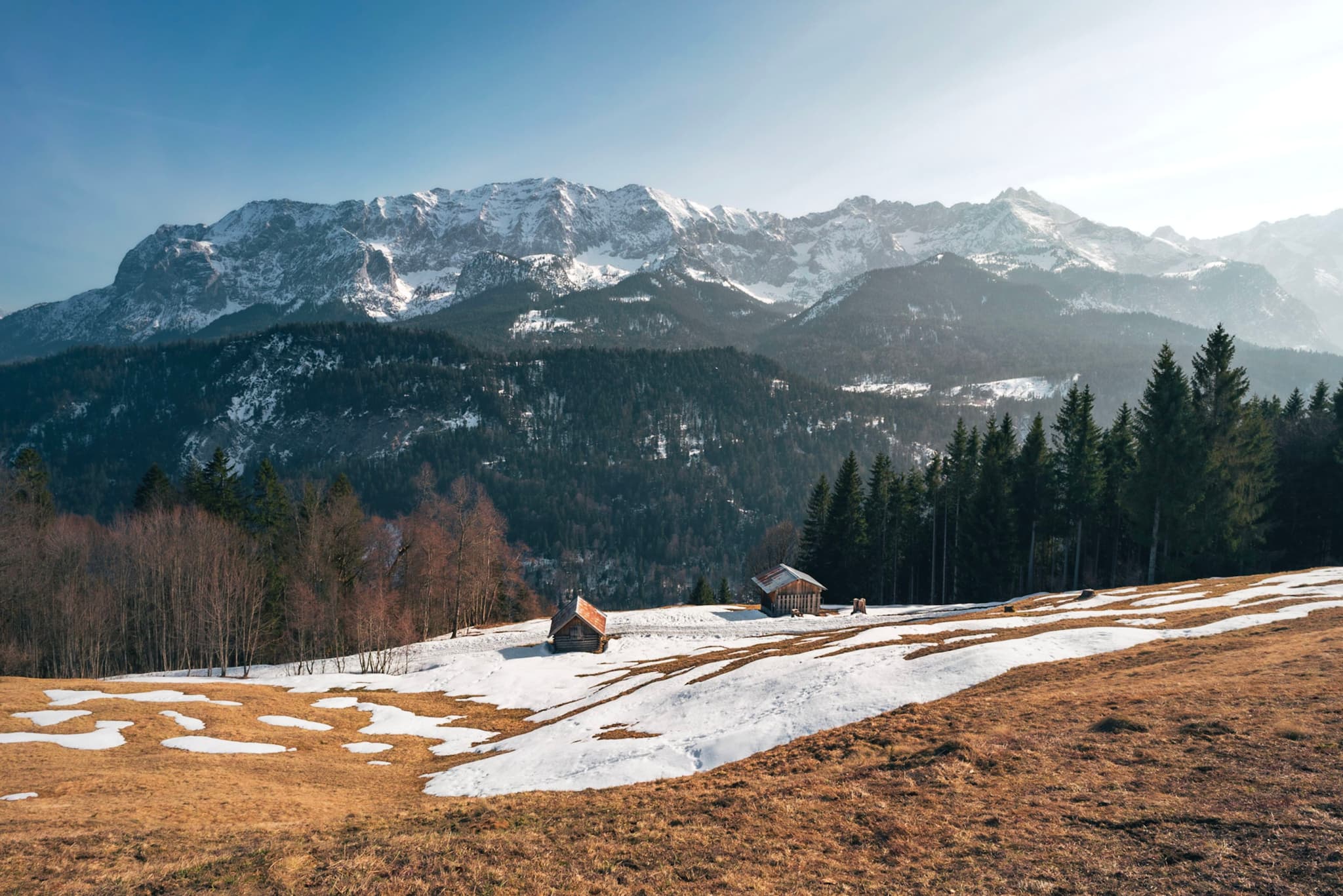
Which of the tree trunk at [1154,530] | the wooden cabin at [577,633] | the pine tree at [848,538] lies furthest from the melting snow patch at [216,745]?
the pine tree at [848,538]

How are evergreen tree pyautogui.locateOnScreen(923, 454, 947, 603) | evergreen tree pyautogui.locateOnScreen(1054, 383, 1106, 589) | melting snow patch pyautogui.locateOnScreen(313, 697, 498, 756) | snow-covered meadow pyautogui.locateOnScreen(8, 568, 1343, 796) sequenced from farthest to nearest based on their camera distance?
evergreen tree pyautogui.locateOnScreen(923, 454, 947, 603), evergreen tree pyautogui.locateOnScreen(1054, 383, 1106, 589), melting snow patch pyautogui.locateOnScreen(313, 697, 498, 756), snow-covered meadow pyautogui.locateOnScreen(8, 568, 1343, 796)

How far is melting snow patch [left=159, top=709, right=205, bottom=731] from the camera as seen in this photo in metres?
29.8

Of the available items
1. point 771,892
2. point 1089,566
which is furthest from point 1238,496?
point 771,892

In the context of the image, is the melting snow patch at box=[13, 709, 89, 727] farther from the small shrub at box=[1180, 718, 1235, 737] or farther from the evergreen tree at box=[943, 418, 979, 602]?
the evergreen tree at box=[943, 418, 979, 602]

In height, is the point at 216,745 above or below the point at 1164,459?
below

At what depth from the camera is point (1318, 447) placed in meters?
51.4

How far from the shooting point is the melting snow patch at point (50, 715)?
2914 cm

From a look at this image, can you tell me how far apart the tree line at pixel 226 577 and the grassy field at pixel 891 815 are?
115 ft

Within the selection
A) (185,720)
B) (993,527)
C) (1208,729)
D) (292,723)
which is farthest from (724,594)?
(1208,729)

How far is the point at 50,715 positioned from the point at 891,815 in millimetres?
40491

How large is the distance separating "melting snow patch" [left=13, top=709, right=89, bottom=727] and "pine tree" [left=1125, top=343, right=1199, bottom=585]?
69886 mm

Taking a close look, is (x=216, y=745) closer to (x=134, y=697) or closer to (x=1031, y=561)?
(x=134, y=697)

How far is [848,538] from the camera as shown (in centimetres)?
→ 7356

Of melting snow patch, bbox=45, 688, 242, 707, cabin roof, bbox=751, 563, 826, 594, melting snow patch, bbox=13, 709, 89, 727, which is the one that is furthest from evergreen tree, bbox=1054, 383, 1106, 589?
melting snow patch, bbox=13, 709, 89, 727
